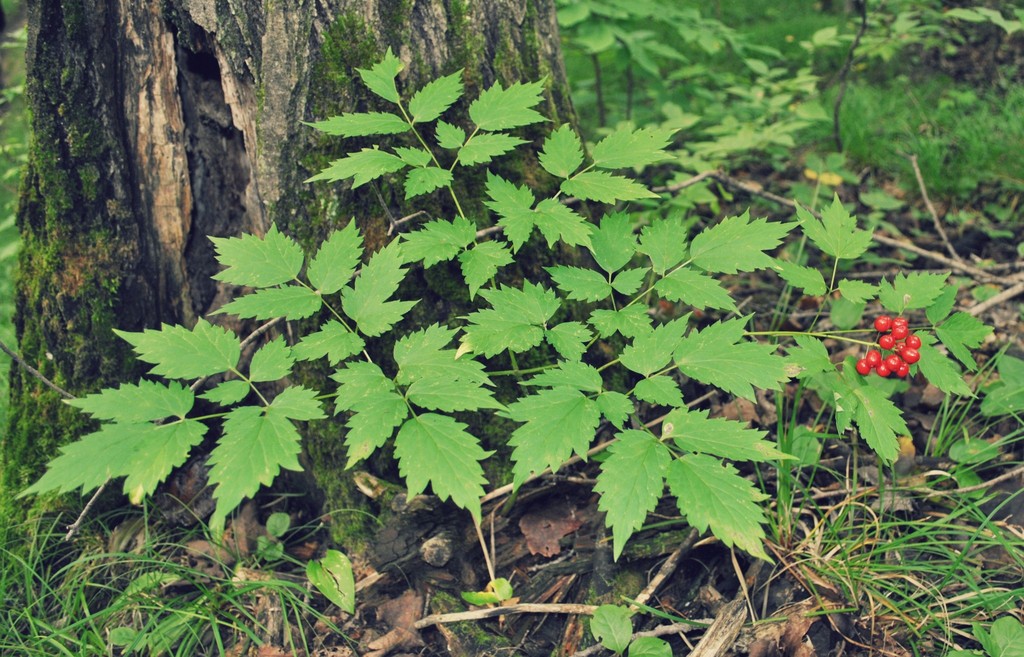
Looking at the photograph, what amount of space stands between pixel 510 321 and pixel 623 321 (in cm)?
26

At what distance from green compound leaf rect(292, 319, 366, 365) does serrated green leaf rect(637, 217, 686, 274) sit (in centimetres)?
71

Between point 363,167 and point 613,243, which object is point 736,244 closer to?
point 613,243

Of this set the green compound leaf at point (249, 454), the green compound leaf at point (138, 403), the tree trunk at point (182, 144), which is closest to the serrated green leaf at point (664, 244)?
the tree trunk at point (182, 144)

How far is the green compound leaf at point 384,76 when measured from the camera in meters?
1.67

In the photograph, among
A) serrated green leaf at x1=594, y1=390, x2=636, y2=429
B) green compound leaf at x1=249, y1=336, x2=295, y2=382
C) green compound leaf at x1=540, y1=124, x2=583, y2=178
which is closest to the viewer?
serrated green leaf at x1=594, y1=390, x2=636, y2=429

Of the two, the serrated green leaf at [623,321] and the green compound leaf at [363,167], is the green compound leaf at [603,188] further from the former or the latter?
the green compound leaf at [363,167]

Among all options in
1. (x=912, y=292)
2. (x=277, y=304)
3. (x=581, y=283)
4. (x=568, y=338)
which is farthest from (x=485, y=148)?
(x=912, y=292)

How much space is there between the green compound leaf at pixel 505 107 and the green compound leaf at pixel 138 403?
0.92 m

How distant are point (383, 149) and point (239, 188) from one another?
456mm

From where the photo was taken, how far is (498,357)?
191cm

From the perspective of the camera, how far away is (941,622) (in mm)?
1592

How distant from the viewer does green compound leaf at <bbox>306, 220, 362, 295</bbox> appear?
1.63 m

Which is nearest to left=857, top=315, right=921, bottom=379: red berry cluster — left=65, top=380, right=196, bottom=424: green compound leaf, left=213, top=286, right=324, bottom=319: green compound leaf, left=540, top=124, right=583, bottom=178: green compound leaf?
left=540, top=124, right=583, bottom=178: green compound leaf

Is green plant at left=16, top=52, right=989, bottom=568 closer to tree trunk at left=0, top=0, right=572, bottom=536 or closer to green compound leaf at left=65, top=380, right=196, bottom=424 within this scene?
green compound leaf at left=65, top=380, right=196, bottom=424
